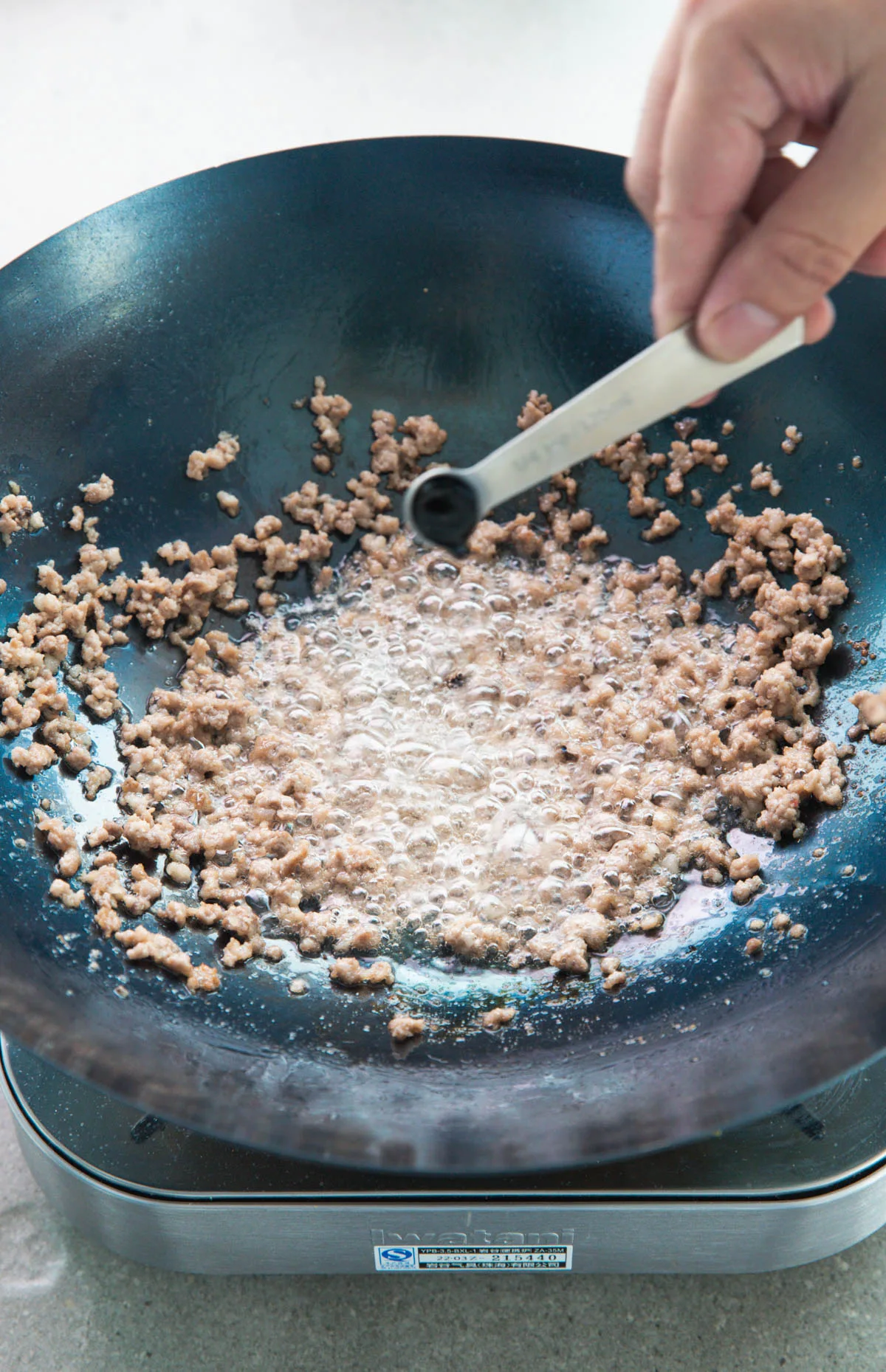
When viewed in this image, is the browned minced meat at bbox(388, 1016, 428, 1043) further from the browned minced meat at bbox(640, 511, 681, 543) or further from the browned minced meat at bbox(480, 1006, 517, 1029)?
the browned minced meat at bbox(640, 511, 681, 543)

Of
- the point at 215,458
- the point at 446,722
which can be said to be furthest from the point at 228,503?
the point at 446,722

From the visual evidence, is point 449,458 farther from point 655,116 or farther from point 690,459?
point 655,116

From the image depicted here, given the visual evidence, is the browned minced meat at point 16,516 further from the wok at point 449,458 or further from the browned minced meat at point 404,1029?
the browned minced meat at point 404,1029

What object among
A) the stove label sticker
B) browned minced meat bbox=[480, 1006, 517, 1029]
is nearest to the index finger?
browned minced meat bbox=[480, 1006, 517, 1029]

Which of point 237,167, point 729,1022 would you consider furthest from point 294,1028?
point 237,167

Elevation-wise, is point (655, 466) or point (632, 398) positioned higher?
point (632, 398)

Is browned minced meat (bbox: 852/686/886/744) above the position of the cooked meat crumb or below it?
below
